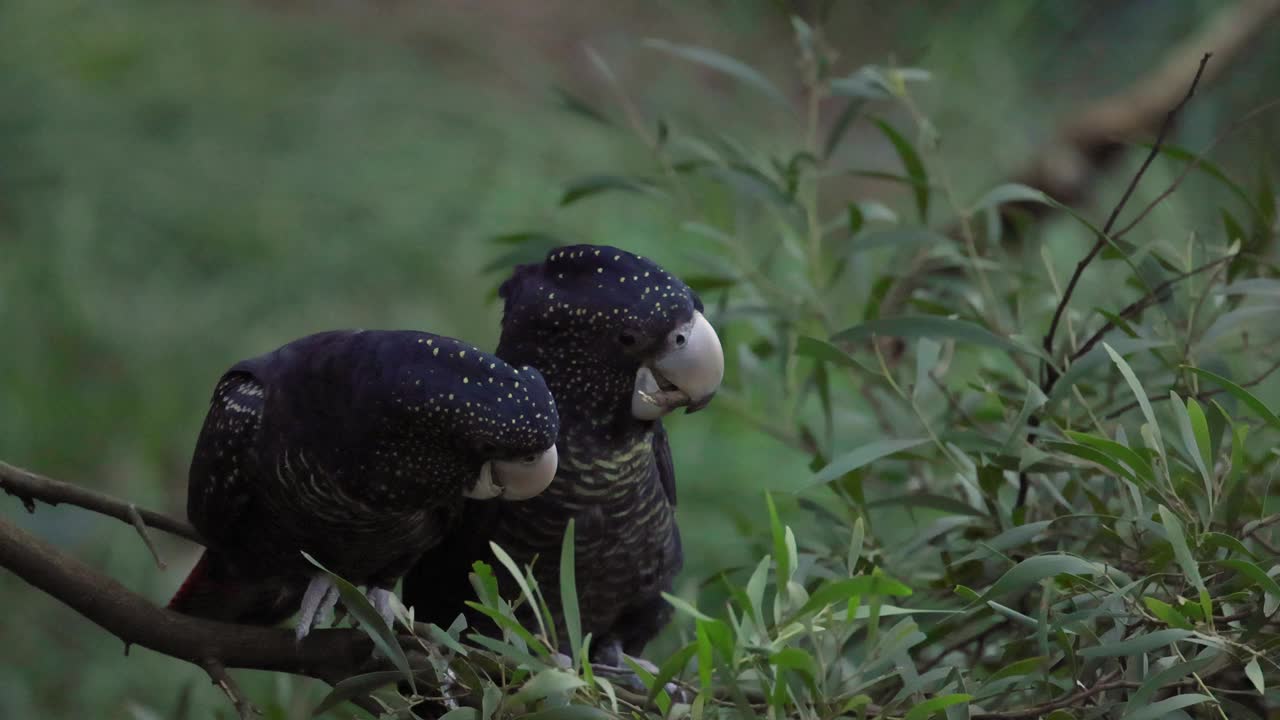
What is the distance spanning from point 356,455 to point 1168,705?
73 cm

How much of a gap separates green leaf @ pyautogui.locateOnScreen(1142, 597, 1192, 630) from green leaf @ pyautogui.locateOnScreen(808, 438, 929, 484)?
29 centimetres

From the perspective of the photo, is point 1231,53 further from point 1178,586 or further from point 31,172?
point 31,172

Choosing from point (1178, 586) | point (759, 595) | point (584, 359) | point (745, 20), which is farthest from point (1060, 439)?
point (745, 20)

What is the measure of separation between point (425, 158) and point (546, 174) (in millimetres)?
451

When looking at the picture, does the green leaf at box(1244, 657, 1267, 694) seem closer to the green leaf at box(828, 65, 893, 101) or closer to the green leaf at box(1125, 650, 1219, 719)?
the green leaf at box(1125, 650, 1219, 719)

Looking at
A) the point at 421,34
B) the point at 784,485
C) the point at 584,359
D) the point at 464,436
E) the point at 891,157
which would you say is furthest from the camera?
the point at 421,34

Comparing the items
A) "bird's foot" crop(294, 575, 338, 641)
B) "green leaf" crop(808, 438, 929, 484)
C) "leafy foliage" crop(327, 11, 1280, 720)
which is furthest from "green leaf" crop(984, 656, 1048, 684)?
"bird's foot" crop(294, 575, 338, 641)

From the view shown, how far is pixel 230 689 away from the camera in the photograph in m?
1.12

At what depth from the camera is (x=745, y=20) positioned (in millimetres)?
4797

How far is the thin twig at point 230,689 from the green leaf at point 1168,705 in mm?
757

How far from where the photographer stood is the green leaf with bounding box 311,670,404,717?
1.01 meters

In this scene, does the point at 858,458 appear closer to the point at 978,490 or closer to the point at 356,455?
the point at 978,490

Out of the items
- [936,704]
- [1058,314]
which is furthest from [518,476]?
[1058,314]

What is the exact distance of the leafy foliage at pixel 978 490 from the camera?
0.92 meters
